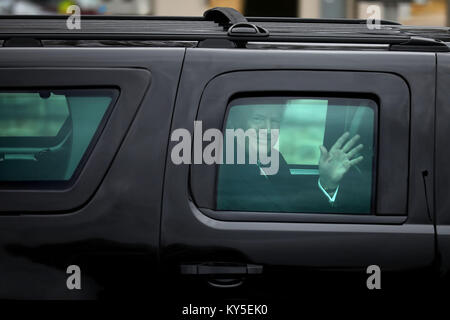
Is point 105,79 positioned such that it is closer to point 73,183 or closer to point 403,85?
point 73,183

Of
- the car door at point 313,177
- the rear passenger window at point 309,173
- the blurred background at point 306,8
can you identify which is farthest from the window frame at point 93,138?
the blurred background at point 306,8

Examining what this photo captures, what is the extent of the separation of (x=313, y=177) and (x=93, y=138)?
68cm

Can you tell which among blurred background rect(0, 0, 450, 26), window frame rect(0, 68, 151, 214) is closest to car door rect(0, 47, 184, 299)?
window frame rect(0, 68, 151, 214)

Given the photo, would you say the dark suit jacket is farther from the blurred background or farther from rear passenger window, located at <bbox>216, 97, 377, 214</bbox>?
the blurred background

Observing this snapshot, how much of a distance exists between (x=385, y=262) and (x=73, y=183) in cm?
95

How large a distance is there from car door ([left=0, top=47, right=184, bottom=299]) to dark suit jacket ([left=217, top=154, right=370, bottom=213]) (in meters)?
0.21

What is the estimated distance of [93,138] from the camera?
8.59 ft

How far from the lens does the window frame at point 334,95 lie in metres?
2.57

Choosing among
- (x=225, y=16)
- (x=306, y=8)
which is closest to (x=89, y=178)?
(x=225, y=16)

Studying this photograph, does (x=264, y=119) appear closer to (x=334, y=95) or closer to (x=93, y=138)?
(x=334, y=95)

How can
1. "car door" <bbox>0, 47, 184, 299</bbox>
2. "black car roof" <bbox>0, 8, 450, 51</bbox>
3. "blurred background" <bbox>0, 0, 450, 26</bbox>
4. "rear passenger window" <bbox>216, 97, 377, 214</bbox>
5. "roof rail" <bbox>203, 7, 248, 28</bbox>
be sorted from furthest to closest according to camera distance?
"blurred background" <bbox>0, 0, 450, 26</bbox> < "roof rail" <bbox>203, 7, 248, 28</bbox> < "black car roof" <bbox>0, 8, 450, 51</bbox> < "rear passenger window" <bbox>216, 97, 377, 214</bbox> < "car door" <bbox>0, 47, 184, 299</bbox>

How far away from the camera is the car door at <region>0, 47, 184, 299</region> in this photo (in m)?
2.50

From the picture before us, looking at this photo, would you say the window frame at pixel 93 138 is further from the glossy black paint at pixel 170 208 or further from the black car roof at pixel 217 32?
the black car roof at pixel 217 32
